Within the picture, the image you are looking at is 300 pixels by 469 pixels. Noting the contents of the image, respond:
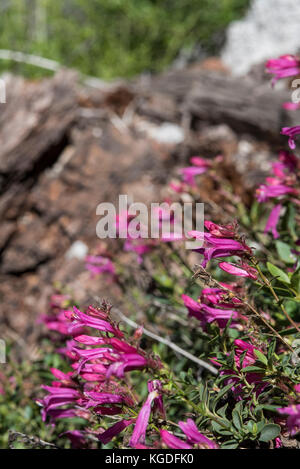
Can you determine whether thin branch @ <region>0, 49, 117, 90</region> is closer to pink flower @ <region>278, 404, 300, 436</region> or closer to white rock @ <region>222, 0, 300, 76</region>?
white rock @ <region>222, 0, 300, 76</region>

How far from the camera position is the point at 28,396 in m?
1.96

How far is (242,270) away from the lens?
3.62 feet

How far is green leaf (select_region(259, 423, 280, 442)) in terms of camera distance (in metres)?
0.97

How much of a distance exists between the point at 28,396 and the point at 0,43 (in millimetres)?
4976

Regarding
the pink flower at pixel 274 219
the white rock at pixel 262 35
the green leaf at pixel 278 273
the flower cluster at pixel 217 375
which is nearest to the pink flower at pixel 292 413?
the flower cluster at pixel 217 375

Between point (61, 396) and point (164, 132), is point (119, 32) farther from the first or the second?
point (61, 396)

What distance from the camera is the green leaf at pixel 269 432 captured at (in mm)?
965

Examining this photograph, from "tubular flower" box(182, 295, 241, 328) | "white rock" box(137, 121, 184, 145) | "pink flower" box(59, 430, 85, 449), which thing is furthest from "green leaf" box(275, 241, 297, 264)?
"white rock" box(137, 121, 184, 145)

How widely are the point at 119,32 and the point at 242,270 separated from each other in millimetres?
5308

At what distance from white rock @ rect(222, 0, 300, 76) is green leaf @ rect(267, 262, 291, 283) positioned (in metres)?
3.75

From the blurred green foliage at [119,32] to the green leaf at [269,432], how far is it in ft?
16.5

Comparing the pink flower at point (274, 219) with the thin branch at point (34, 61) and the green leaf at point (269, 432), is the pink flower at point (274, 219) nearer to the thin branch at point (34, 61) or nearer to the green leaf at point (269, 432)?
the green leaf at point (269, 432)

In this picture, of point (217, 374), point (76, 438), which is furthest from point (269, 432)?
point (76, 438)

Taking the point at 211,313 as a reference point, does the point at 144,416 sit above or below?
below
